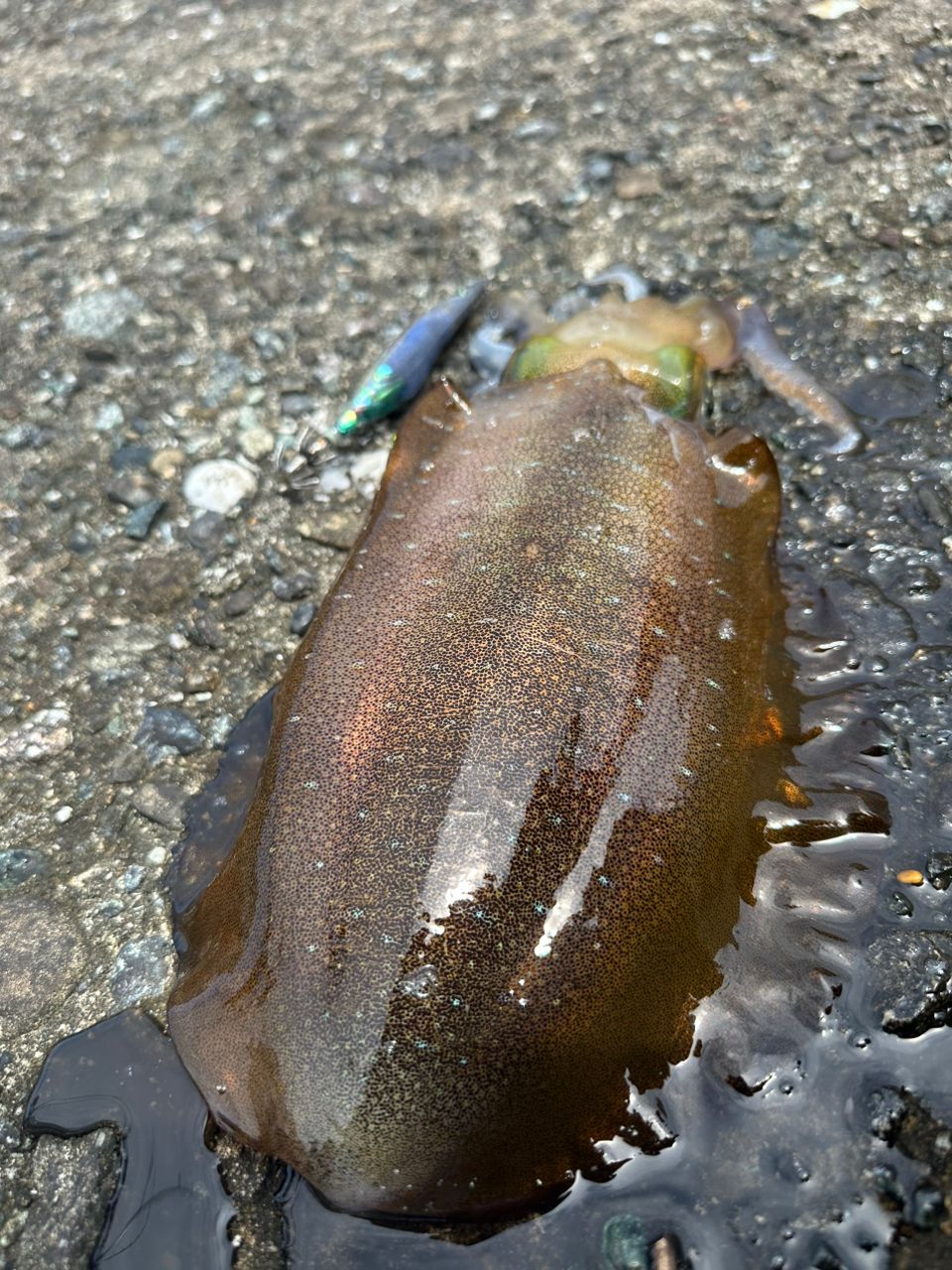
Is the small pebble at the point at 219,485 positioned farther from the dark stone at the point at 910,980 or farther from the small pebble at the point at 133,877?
the dark stone at the point at 910,980

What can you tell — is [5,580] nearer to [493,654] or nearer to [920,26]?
[493,654]

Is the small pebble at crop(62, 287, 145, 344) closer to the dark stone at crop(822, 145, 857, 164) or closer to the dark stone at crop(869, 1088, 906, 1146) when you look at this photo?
the dark stone at crop(822, 145, 857, 164)

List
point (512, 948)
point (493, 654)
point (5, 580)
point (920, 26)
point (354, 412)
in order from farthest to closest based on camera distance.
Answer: point (920, 26) → point (354, 412) → point (5, 580) → point (493, 654) → point (512, 948)

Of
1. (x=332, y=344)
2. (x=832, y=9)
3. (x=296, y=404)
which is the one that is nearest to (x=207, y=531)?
(x=296, y=404)

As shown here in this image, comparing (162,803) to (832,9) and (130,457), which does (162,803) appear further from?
(832,9)

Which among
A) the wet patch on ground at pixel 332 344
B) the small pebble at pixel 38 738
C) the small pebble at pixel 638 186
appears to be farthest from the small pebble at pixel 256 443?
the small pebble at pixel 638 186

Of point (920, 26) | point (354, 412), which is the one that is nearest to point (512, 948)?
point (354, 412)

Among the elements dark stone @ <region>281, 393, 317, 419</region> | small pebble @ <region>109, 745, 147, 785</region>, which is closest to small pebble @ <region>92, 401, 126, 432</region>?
dark stone @ <region>281, 393, 317, 419</region>
